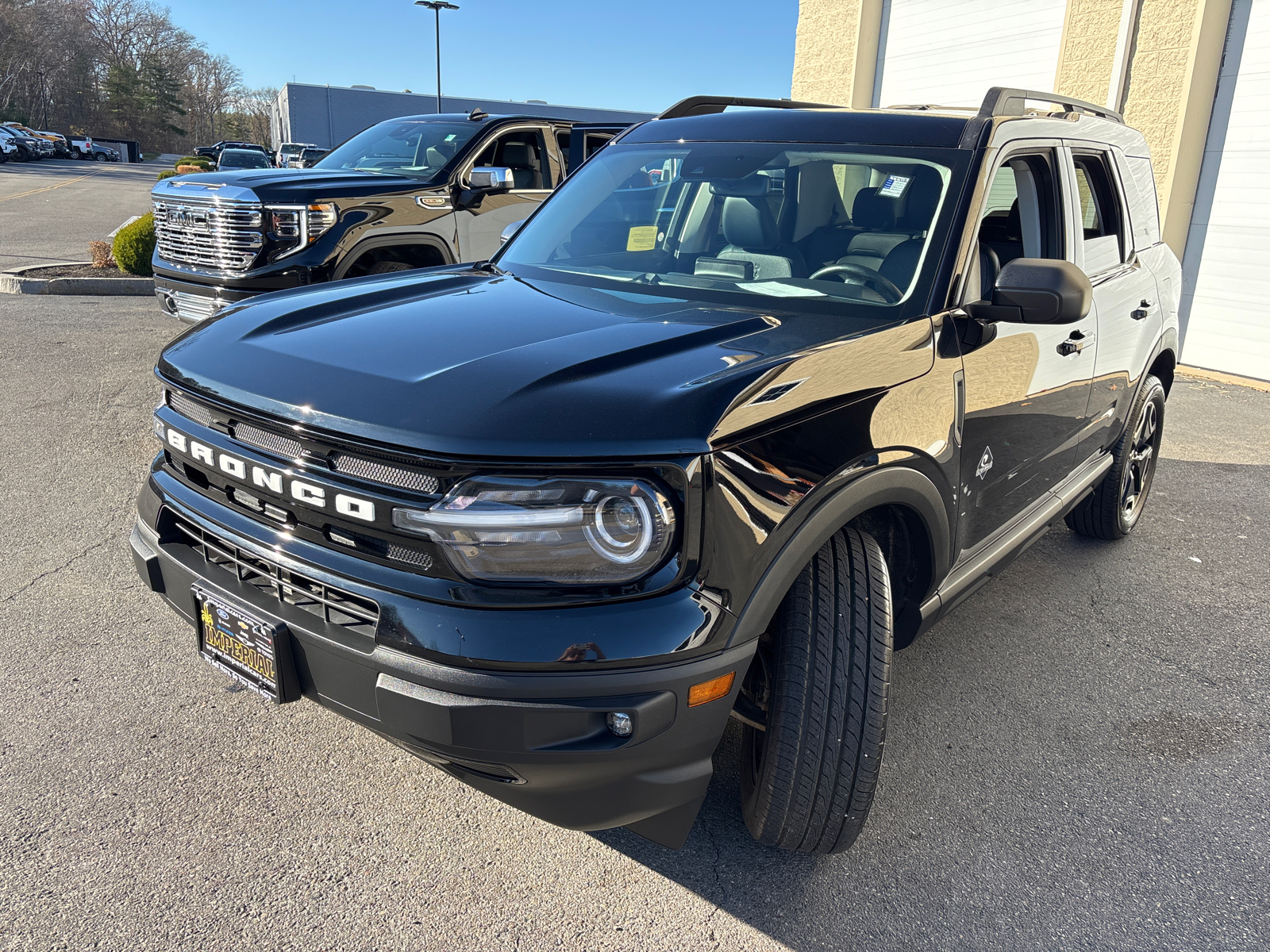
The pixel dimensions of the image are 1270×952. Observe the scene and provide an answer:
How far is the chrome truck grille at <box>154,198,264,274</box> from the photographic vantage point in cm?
607

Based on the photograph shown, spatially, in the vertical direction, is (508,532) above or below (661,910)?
above

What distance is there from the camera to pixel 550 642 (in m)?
1.77

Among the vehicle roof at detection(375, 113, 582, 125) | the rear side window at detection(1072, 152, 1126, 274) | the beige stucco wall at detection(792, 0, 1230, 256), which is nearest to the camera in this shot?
the rear side window at detection(1072, 152, 1126, 274)

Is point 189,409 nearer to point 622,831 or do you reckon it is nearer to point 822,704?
point 622,831

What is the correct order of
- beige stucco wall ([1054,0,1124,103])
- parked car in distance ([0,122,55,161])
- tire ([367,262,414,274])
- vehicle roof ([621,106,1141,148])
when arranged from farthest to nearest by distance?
parked car in distance ([0,122,55,161]) < beige stucco wall ([1054,0,1124,103]) < tire ([367,262,414,274]) < vehicle roof ([621,106,1141,148])

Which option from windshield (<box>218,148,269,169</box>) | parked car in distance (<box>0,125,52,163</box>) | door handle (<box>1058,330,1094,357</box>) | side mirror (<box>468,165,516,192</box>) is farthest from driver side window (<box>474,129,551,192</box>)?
parked car in distance (<box>0,125,52,163</box>)

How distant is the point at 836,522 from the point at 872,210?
1213mm

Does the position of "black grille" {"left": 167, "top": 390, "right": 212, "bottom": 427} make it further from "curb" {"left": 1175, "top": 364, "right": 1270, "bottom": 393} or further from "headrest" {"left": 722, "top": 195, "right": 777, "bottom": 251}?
"curb" {"left": 1175, "top": 364, "right": 1270, "bottom": 393}

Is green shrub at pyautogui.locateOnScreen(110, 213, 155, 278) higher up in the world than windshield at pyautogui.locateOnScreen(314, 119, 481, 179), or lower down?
lower down

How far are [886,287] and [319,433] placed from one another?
5.31ft

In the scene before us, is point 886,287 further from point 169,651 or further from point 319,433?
point 169,651

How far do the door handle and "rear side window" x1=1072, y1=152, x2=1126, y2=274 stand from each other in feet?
0.86

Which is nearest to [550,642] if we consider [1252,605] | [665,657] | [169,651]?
[665,657]

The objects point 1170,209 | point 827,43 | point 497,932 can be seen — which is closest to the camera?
point 497,932
